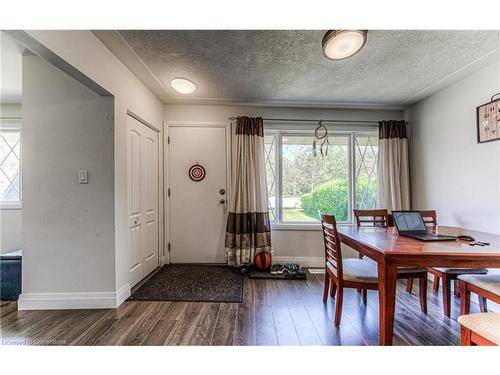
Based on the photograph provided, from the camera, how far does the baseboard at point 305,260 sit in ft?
10.9

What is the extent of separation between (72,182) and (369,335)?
2.72 m

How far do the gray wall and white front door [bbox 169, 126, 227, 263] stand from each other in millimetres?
1248

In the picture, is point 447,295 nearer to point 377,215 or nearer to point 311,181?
point 377,215

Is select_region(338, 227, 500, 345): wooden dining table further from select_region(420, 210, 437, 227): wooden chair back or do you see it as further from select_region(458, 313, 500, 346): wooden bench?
select_region(420, 210, 437, 227): wooden chair back

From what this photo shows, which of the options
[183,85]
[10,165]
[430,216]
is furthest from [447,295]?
[10,165]

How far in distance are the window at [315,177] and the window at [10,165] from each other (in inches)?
137

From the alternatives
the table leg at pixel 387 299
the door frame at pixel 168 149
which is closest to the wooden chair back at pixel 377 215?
the table leg at pixel 387 299

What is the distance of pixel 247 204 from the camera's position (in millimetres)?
3207

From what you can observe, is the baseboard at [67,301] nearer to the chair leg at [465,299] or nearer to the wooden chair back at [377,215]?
the wooden chair back at [377,215]

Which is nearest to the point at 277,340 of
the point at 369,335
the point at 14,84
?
the point at 369,335

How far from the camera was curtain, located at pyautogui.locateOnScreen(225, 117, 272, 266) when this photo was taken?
319 centimetres

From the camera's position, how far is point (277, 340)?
169 cm

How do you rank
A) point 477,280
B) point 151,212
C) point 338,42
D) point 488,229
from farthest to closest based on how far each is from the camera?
point 151,212
point 488,229
point 338,42
point 477,280
